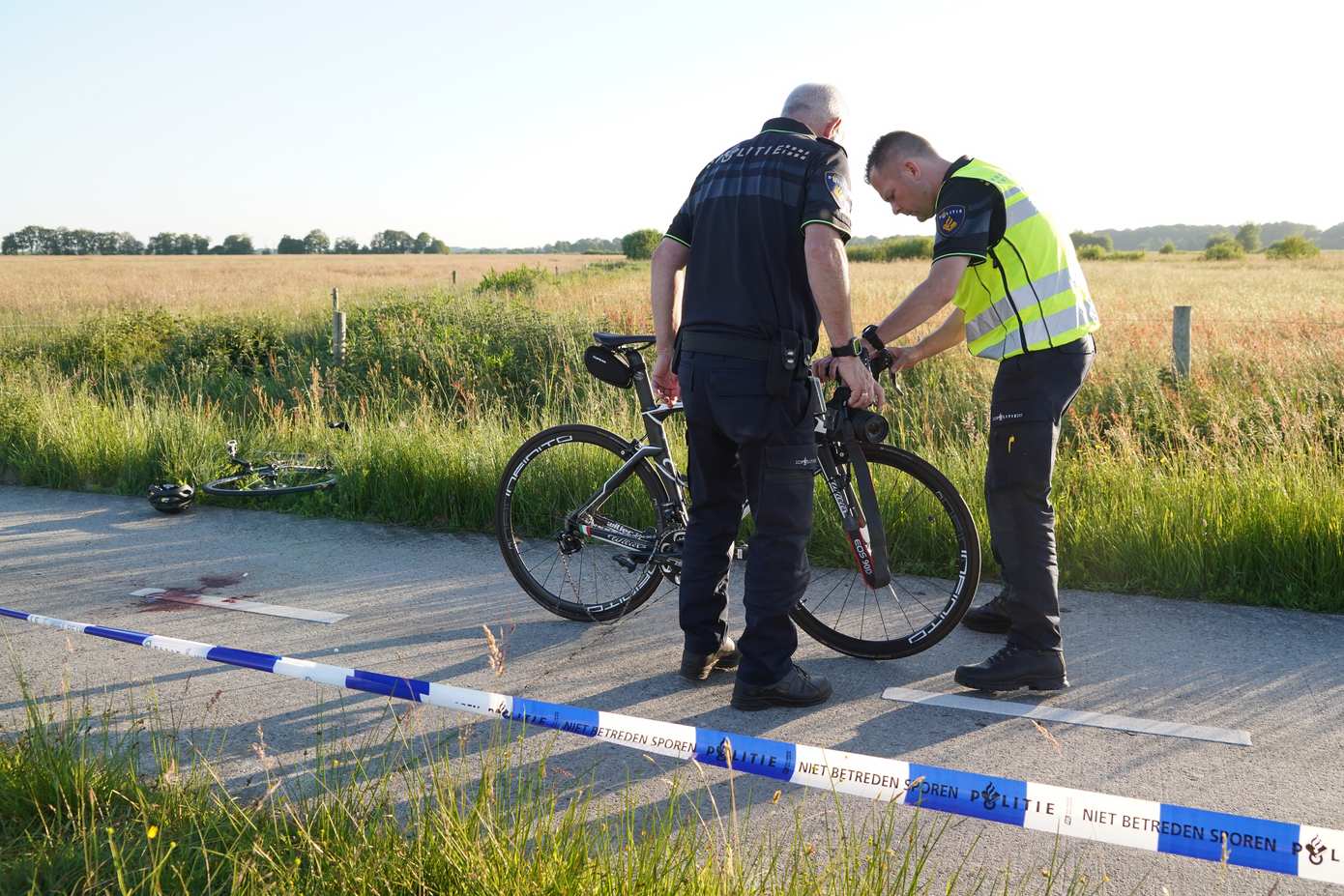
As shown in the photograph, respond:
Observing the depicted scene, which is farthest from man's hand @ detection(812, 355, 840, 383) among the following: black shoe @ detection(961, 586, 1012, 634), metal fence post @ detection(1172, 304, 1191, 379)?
metal fence post @ detection(1172, 304, 1191, 379)

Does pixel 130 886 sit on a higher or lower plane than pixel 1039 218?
lower

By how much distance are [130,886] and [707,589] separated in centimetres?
237

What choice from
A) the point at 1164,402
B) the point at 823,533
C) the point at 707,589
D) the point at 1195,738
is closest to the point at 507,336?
the point at 1164,402

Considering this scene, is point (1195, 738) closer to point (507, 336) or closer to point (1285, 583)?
point (1285, 583)

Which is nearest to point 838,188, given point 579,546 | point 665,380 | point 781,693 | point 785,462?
point 785,462

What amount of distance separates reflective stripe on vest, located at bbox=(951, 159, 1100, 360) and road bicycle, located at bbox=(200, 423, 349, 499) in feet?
17.4

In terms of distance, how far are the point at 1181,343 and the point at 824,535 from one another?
6120 mm

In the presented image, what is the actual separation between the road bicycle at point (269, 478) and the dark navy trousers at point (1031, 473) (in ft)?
17.2

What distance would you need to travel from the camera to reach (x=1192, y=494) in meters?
5.94

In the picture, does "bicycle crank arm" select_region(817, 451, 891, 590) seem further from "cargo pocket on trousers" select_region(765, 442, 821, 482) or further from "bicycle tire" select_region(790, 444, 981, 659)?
"cargo pocket on trousers" select_region(765, 442, 821, 482)

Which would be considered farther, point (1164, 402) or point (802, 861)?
point (1164, 402)

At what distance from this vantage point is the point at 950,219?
4.13 metres

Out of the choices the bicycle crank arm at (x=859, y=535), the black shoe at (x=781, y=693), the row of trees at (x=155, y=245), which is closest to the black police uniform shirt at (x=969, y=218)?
the bicycle crank arm at (x=859, y=535)

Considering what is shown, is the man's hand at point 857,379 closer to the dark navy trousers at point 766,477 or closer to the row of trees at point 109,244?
the dark navy trousers at point 766,477
